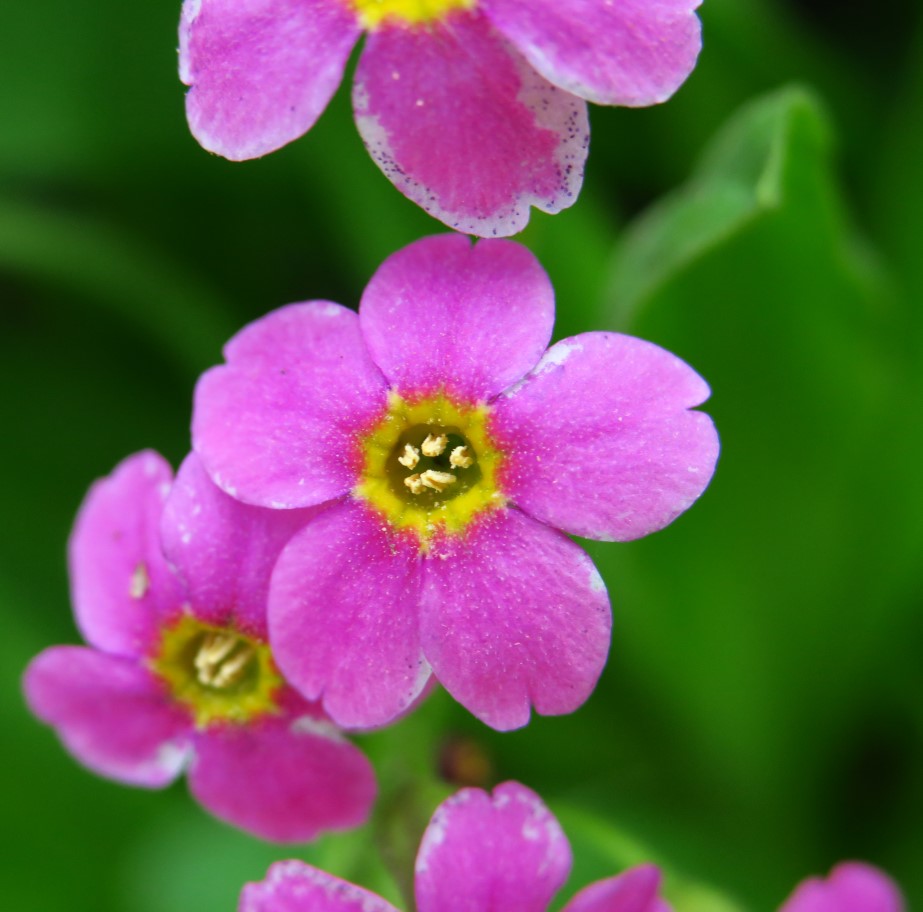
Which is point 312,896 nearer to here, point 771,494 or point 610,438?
point 610,438

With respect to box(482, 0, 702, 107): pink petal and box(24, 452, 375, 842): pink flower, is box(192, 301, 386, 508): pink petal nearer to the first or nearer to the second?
box(24, 452, 375, 842): pink flower

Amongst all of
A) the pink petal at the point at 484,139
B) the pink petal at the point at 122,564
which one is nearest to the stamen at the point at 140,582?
the pink petal at the point at 122,564

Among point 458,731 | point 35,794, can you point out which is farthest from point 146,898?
point 458,731

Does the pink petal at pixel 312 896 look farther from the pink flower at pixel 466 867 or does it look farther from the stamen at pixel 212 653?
the stamen at pixel 212 653

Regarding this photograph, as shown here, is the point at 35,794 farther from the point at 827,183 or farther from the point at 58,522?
the point at 827,183

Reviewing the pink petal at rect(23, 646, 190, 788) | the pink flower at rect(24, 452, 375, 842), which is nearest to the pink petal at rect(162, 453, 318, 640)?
the pink flower at rect(24, 452, 375, 842)

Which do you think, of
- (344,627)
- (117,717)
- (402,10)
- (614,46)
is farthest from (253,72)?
(117,717)
